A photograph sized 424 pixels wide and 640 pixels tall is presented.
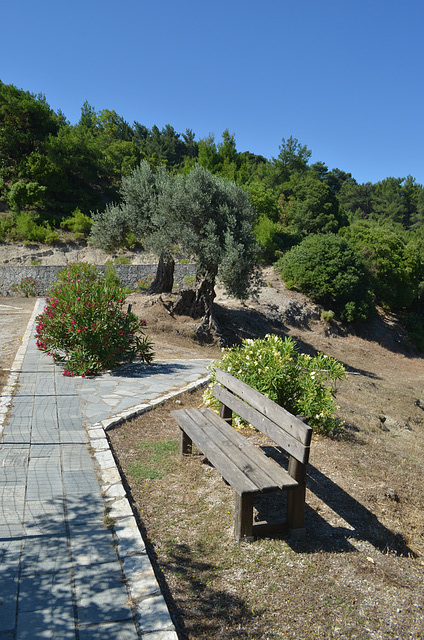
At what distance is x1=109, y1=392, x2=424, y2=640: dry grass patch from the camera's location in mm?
2441

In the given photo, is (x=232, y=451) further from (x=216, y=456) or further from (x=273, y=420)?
(x=273, y=420)

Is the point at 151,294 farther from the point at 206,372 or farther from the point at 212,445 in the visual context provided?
the point at 212,445

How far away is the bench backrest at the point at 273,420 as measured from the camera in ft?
10.2

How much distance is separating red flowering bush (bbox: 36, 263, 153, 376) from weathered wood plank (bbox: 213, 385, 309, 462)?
3.51 metres

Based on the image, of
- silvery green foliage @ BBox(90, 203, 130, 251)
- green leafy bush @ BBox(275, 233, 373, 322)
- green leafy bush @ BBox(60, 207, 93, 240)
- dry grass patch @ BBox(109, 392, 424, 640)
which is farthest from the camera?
green leafy bush @ BBox(60, 207, 93, 240)

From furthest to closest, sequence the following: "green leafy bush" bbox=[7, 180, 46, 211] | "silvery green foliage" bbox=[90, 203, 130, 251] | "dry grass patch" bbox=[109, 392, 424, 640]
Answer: "green leafy bush" bbox=[7, 180, 46, 211], "silvery green foliage" bbox=[90, 203, 130, 251], "dry grass patch" bbox=[109, 392, 424, 640]

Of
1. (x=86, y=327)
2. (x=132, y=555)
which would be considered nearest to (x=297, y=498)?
(x=132, y=555)

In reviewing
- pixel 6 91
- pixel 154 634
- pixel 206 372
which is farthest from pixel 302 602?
pixel 6 91

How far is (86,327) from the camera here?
7348mm

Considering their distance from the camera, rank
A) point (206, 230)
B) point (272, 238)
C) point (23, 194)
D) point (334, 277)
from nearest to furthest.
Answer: point (206, 230) < point (334, 277) < point (272, 238) < point (23, 194)

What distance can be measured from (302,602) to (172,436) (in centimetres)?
282

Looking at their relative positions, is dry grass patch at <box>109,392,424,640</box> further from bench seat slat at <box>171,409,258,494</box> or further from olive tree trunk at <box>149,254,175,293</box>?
olive tree trunk at <box>149,254,175,293</box>

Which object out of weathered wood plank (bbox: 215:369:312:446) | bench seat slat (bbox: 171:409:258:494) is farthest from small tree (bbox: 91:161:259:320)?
bench seat slat (bbox: 171:409:258:494)

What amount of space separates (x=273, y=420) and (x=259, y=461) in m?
0.36
